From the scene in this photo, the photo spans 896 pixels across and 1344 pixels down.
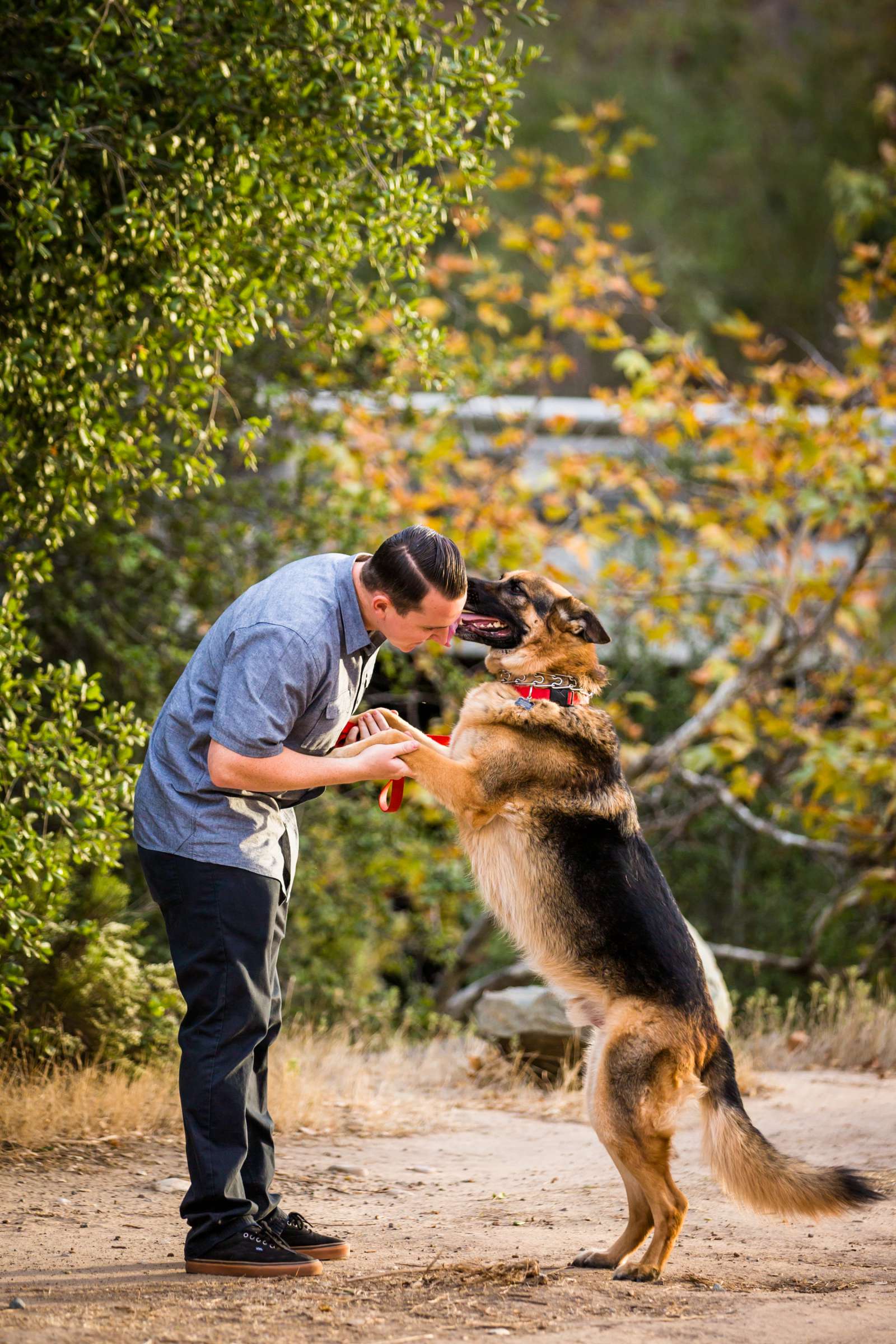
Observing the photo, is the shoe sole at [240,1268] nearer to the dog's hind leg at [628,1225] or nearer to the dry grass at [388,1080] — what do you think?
the dog's hind leg at [628,1225]

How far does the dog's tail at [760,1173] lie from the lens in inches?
146

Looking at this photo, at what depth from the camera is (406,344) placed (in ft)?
22.0

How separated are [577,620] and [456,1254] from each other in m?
2.23

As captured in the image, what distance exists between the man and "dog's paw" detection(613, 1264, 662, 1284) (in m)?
0.94


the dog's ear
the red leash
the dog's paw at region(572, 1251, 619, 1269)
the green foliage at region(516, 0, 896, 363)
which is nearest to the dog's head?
the dog's ear

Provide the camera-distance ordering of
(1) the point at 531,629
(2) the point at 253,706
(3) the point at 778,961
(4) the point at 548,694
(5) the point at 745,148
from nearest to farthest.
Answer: (2) the point at 253,706
(4) the point at 548,694
(1) the point at 531,629
(3) the point at 778,961
(5) the point at 745,148

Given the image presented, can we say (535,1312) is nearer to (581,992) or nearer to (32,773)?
(581,992)

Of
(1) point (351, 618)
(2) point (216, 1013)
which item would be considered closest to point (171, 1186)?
(2) point (216, 1013)

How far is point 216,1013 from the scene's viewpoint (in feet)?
11.6

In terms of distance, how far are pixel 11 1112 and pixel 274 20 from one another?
4.74m

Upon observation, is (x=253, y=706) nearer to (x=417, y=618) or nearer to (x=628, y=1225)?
(x=417, y=618)

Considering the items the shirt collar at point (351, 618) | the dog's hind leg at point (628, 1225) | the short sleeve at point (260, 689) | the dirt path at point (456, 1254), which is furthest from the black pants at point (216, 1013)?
the dog's hind leg at point (628, 1225)

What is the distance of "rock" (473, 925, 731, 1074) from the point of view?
704 cm

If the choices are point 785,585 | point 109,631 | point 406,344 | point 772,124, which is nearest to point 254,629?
point 406,344
